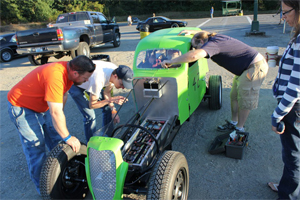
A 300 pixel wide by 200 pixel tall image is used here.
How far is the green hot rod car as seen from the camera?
248cm

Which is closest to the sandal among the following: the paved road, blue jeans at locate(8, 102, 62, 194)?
the paved road

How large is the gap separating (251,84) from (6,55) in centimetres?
1331

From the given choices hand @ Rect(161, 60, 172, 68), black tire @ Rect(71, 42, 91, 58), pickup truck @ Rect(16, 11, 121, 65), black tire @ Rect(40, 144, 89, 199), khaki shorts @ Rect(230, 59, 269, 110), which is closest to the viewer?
black tire @ Rect(40, 144, 89, 199)

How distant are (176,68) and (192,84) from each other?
534 millimetres

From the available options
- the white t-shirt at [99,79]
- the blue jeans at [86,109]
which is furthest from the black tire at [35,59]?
the white t-shirt at [99,79]

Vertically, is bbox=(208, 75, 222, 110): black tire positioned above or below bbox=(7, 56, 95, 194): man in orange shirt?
below

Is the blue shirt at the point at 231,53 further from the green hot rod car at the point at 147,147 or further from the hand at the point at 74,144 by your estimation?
the hand at the point at 74,144

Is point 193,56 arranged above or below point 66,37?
below

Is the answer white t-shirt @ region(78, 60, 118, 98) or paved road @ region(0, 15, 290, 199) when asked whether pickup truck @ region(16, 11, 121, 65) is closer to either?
paved road @ region(0, 15, 290, 199)

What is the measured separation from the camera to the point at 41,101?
2908 millimetres

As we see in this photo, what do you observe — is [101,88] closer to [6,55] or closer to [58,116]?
[58,116]

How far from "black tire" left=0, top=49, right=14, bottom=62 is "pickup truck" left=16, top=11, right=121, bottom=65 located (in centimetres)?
237

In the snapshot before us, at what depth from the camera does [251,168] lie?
341cm

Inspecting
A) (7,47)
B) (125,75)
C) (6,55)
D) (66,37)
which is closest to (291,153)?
(125,75)
